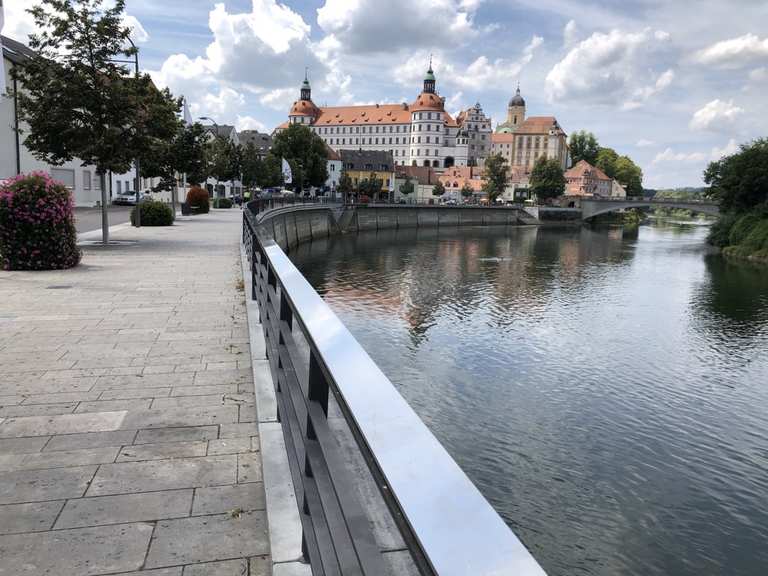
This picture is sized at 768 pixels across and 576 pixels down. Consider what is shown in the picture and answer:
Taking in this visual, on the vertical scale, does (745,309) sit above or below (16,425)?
below

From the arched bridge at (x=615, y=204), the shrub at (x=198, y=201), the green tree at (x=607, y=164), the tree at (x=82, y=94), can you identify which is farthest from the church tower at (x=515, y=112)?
the tree at (x=82, y=94)

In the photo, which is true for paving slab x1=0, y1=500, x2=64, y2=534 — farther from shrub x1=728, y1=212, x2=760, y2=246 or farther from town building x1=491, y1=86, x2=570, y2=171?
town building x1=491, y1=86, x2=570, y2=171

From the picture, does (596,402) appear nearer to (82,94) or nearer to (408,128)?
(82,94)

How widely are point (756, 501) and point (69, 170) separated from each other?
45369 millimetres

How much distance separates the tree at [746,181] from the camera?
50.5 meters

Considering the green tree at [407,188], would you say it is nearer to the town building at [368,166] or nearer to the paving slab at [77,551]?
the town building at [368,166]

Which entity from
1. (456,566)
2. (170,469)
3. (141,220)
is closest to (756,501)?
(170,469)

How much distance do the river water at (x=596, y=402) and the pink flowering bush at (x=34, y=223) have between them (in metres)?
7.60

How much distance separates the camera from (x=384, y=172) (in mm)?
129375

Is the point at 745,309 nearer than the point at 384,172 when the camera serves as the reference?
Yes

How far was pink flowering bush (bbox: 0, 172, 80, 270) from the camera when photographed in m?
13.1

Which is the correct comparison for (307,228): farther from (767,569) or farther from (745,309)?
(767,569)

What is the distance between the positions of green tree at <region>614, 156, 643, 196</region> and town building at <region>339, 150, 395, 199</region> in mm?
52994

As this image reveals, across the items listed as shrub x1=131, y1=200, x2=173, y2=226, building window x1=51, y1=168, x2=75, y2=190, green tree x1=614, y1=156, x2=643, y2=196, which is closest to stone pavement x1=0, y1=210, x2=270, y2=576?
shrub x1=131, y1=200, x2=173, y2=226
